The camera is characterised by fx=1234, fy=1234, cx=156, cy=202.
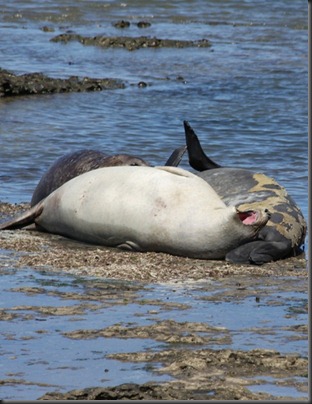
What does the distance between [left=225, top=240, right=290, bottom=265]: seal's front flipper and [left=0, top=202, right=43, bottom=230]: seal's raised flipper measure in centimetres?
157

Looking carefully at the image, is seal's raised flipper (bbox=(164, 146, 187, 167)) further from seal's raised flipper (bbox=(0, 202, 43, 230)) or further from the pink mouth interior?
the pink mouth interior

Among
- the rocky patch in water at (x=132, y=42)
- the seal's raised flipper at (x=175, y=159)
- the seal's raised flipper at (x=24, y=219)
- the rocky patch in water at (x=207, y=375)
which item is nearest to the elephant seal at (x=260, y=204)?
the seal's raised flipper at (x=175, y=159)

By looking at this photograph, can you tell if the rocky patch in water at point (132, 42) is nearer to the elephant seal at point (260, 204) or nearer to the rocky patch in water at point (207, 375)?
the elephant seal at point (260, 204)

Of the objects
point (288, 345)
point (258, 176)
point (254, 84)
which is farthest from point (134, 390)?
point (254, 84)

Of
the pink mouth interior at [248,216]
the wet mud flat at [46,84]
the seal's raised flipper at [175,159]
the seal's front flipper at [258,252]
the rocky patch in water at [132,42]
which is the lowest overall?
the rocky patch in water at [132,42]

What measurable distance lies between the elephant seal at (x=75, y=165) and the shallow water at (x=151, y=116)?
0.81m

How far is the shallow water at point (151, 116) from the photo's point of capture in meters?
5.69

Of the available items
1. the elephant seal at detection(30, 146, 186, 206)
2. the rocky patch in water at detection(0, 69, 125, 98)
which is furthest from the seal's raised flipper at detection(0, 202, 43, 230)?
the rocky patch in water at detection(0, 69, 125, 98)

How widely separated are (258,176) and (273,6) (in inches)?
833

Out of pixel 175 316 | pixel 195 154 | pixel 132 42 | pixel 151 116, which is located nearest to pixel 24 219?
pixel 195 154

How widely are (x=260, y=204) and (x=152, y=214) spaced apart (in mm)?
996

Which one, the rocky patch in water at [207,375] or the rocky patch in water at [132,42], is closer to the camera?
the rocky patch in water at [207,375]

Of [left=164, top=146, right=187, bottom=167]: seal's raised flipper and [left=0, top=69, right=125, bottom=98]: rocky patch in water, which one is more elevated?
[left=164, top=146, right=187, bottom=167]: seal's raised flipper

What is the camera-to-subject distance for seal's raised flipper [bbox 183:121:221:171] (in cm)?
951
